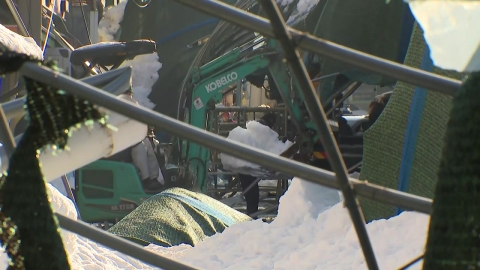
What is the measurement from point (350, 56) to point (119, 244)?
39cm

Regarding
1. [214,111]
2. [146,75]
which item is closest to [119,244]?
[214,111]

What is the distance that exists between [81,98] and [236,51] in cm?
708

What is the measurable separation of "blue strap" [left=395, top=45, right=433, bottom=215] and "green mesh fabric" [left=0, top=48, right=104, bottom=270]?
1.84 metres

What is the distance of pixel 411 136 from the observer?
2619mm

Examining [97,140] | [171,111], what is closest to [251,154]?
[97,140]

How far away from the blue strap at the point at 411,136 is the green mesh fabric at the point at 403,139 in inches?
1.0

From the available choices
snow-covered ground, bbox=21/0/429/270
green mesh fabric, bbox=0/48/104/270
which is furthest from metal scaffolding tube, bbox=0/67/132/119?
snow-covered ground, bbox=21/0/429/270

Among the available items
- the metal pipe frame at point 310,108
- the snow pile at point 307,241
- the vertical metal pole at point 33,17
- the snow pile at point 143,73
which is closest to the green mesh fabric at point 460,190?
the metal pipe frame at point 310,108

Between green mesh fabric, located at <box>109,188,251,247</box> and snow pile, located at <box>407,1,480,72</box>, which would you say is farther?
green mesh fabric, located at <box>109,188,251,247</box>

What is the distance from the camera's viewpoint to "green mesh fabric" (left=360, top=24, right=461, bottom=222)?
92.5 inches

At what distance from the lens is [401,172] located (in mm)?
2680

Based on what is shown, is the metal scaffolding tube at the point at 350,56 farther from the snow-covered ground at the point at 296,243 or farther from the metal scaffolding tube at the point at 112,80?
the snow-covered ground at the point at 296,243

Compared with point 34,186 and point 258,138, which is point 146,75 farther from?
point 34,186

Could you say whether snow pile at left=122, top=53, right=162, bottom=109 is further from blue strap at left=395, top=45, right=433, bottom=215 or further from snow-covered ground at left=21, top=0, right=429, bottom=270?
blue strap at left=395, top=45, right=433, bottom=215
